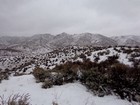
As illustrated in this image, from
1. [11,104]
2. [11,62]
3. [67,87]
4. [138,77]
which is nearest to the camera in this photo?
[11,104]

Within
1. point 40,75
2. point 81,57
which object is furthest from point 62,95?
point 81,57

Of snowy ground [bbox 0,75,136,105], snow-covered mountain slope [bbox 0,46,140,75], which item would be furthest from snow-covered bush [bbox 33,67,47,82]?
snow-covered mountain slope [bbox 0,46,140,75]

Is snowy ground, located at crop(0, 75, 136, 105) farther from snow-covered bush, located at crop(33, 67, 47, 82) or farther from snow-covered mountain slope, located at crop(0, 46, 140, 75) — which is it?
snow-covered mountain slope, located at crop(0, 46, 140, 75)

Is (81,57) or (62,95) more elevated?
(81,57)

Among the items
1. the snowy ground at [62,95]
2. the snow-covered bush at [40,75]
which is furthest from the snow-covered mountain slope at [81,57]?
the snow-covered bush at [40,75]

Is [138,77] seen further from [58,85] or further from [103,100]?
[58,85]

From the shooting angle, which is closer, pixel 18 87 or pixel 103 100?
pixel 103 100

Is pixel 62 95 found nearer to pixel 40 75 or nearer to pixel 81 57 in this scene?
pixel 40 75

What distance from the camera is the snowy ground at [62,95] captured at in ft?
22.8

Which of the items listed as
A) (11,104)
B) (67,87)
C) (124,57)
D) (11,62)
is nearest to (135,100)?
(67,87)

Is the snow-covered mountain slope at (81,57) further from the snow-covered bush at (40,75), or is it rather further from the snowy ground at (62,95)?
the snow-covered bush at (40,75)

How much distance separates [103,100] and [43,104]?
88.5 inches

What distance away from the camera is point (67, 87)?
8.40 meters

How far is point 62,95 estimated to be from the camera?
24.5 feet
